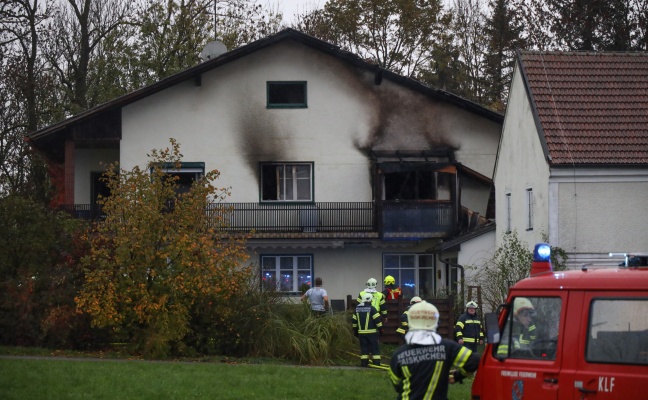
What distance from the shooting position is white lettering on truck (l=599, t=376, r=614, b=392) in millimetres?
8766

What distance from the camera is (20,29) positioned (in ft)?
148

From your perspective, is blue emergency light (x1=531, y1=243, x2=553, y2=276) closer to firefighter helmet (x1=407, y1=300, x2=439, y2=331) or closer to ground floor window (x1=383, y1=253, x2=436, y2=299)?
firefighter helmet (x1=407, y1=300, x2=439, y2=331)

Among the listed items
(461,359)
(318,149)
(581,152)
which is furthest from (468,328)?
(318,149)

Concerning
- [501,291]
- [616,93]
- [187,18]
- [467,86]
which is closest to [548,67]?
[616,93]

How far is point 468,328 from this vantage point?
63.7 feet

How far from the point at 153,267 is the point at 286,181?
584 inches

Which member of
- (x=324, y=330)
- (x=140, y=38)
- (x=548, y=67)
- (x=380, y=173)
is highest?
(x=140, y=38)

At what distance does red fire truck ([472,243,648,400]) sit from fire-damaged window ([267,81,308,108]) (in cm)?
2743

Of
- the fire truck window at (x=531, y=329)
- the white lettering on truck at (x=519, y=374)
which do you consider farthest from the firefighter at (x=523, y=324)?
the white lettering on truck at (x=519, y=374)

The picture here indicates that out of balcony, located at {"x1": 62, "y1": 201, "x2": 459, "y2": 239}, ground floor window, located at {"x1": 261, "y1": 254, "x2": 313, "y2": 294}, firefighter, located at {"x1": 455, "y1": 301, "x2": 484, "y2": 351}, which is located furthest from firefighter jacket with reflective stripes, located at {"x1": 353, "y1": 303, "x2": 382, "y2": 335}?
ground floor window, located at {"x1": 261, "y1": 254, "x2": 313, "y2": 294}

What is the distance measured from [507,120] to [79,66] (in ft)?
73.0

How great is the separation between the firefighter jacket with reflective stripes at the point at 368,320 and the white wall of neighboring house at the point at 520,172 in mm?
7802

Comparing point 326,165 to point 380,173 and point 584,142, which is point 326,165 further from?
point 584,142

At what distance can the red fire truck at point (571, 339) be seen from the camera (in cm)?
882
